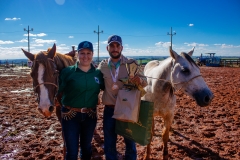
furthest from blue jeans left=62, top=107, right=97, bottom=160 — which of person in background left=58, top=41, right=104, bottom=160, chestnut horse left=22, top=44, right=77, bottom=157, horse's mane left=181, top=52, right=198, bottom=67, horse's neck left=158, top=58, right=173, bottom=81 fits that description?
horse's mane left=181, top=52, right=198, bottom=67

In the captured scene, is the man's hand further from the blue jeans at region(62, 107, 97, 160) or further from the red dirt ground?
the red dirt ground

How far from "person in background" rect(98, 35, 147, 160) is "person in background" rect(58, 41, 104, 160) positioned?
15cm

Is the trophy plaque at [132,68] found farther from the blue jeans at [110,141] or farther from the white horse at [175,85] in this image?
the blue jeans at [110,141]

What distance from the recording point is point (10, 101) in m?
7.91

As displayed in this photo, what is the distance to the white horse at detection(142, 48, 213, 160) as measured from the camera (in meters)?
2.63

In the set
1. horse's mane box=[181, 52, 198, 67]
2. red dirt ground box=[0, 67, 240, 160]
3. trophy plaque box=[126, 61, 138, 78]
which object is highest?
horse's mane box=[181, 52, 198, 67]

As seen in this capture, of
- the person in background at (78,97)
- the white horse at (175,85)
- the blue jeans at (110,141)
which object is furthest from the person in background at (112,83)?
the white horse at (175,85)

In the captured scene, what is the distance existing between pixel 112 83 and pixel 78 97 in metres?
0.47

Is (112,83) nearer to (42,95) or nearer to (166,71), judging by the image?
(42,95)

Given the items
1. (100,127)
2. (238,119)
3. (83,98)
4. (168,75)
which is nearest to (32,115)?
(100,127)

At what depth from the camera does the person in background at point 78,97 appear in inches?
95.3

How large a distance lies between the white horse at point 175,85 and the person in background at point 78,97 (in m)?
0.90

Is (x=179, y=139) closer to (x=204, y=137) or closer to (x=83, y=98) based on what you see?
(x=204, y=137)

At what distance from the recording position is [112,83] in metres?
2.51
